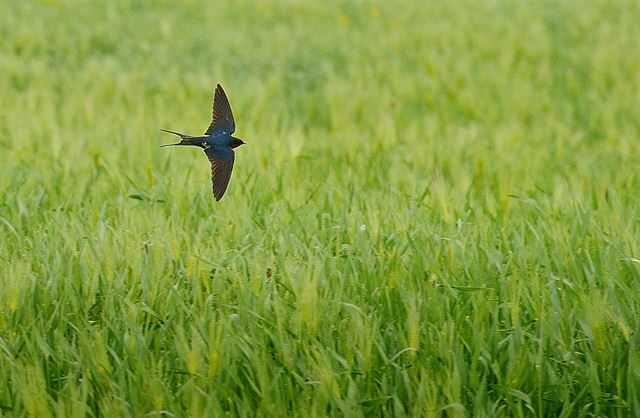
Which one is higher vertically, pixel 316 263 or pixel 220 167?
pixel 220 167

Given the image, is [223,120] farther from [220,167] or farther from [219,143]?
[220,167]

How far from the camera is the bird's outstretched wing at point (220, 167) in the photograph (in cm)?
262

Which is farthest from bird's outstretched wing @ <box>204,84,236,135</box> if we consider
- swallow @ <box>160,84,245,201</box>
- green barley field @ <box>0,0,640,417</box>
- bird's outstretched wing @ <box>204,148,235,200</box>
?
green barley field @ <box>0,0,640,417</box>

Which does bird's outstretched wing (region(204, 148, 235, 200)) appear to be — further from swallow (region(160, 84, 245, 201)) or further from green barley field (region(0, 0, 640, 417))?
green barley field (region(0, 0, 640, 417))

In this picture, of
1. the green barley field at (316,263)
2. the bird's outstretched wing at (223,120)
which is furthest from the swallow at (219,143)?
the green barley field at (316,263)

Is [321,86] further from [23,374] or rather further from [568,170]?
[23,374]

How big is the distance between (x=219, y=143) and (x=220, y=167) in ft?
0.36

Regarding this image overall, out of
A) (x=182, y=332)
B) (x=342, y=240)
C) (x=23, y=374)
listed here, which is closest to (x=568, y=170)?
(x=342, y=240)

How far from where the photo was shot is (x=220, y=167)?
8.77 ft

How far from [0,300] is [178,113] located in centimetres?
367

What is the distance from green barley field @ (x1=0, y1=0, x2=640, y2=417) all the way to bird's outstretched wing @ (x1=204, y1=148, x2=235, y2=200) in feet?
0.93

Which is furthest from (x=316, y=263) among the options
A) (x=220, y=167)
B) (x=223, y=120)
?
(x=223, y=120)

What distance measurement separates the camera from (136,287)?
276 cm

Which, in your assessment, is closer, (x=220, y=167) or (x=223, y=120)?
(x=220, y=167)
